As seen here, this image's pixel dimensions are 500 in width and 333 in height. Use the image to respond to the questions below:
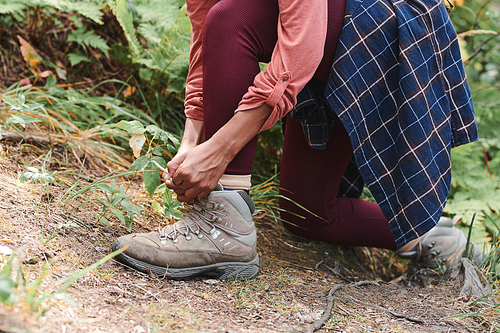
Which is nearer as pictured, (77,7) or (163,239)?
(163,239)

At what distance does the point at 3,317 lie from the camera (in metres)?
0.69

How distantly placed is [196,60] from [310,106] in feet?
1.52

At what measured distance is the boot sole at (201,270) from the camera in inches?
46.6

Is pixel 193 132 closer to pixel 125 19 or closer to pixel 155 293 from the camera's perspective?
pixel 155 293

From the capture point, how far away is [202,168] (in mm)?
1160

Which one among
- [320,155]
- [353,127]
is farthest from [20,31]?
[353,127]

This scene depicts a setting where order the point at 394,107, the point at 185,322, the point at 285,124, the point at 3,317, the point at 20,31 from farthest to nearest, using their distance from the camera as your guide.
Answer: the point at 20,31 → the point at 285,124 → the point at 394,107 → the point at 185,322 → the point at 3,317

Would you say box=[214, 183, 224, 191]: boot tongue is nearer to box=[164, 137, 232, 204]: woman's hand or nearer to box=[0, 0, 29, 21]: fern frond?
box=[164, 137, 232, 204]: woman's hand

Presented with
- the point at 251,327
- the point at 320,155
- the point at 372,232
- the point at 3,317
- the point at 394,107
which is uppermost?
the point at 394,107

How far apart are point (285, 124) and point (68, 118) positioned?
1.10m

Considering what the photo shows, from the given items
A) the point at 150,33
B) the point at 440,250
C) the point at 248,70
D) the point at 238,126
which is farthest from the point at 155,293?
the point at 150,33

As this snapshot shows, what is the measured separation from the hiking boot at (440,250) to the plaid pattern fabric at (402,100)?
40 cm

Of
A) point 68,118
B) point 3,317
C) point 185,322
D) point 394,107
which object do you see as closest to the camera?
point 3,317

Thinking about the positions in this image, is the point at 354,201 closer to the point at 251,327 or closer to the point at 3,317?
the point at 251,327
